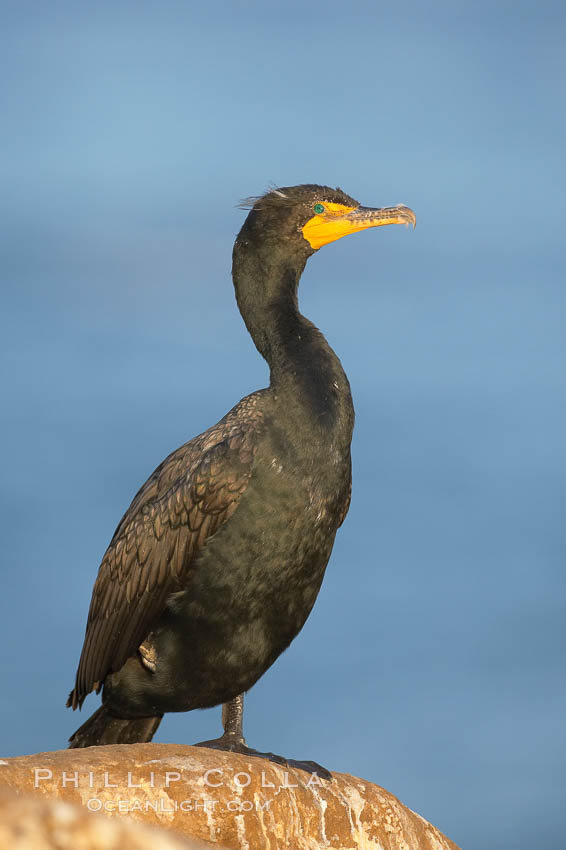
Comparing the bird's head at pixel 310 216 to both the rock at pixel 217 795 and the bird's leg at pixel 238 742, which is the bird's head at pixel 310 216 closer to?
the bird's leg at pixel 238 742

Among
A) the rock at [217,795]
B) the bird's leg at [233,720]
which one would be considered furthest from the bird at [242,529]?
the rock at [217,795]

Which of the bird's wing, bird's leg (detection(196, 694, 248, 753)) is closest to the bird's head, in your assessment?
the bird's wing

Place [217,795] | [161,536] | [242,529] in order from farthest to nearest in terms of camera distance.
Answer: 1. [161,536]
2. [242,529]
3. [217,795]

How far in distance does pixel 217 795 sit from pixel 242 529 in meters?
1.59

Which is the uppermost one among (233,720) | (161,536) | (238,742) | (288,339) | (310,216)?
(310,216)

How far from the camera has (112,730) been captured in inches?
314

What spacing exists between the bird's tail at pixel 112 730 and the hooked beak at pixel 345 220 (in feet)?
11.6

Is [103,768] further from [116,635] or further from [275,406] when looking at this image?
[275,406]

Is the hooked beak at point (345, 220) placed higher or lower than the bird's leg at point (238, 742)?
higher

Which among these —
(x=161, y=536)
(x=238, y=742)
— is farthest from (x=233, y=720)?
(x=161, y=536)

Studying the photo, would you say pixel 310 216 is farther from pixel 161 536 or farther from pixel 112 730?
pixel 112 730

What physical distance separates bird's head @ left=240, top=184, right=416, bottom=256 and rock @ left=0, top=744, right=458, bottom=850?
11.5ft

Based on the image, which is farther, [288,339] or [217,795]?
[288,339]

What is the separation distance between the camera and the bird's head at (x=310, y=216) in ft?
26.0
